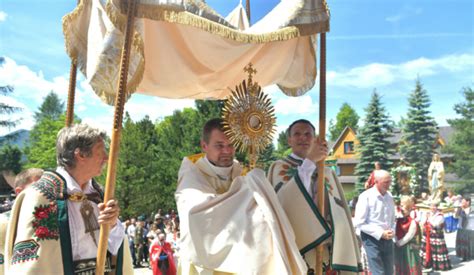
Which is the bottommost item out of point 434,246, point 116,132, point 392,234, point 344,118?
point 434,246

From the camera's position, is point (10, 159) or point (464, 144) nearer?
point (10, 159)

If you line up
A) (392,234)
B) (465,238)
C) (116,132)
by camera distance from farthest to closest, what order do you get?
(465,238)
(392,234)
(116,132)

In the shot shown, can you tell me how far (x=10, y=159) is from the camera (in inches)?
1182

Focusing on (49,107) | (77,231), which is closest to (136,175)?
(77,231)

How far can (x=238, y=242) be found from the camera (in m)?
3.24

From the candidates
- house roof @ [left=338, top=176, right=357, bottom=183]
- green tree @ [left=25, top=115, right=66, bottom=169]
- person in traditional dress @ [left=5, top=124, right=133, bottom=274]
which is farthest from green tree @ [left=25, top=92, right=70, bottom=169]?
person in traditional dress @ [left=5, top=124, right=133, bottom=274]

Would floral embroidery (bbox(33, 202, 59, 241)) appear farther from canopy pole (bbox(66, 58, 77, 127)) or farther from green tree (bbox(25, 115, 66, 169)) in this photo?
green tree (bbox(25, 115, 66, 169))

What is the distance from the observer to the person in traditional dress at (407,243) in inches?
352

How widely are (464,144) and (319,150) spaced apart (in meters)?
32.7

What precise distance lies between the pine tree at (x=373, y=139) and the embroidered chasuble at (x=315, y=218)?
26.7 meters

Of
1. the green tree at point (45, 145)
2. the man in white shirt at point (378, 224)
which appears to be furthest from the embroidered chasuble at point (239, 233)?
the green tree at point (45, 145)

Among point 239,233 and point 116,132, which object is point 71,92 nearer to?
point 116,132

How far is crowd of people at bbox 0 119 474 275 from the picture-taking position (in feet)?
8.39

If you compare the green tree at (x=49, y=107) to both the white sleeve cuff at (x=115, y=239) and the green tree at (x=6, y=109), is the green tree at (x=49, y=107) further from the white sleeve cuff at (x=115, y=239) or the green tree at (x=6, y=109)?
the white sleeve cuff at (x=115, y=239)
